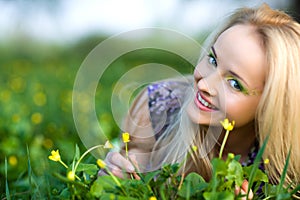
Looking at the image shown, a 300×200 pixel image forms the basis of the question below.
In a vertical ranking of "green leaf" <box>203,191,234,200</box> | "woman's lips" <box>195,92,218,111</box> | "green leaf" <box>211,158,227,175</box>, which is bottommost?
"green leaf" <box>203,191,234,200</box>

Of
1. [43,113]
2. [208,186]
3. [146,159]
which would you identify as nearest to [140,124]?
[146,159]

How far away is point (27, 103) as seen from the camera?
347 centimetres

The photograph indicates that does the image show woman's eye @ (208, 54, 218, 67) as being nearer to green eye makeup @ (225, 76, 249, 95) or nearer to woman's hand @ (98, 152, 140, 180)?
green eye makeup @ (225, 76, 249, 95)

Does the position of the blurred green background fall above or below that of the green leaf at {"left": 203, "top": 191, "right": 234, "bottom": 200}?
below

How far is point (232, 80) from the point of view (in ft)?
5.18

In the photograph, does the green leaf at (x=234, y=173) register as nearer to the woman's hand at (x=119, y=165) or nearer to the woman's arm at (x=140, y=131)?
the woman's hand at (x=119, y=165)

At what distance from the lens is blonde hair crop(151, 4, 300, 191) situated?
158cm

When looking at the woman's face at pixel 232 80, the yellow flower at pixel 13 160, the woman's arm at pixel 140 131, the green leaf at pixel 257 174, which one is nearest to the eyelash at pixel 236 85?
the woman's face at pixel 232 80

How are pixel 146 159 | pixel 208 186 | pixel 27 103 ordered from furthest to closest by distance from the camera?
pixel 27 103 → pixel 146 159 → pixel 208 186

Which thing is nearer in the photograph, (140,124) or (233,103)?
(233,103)

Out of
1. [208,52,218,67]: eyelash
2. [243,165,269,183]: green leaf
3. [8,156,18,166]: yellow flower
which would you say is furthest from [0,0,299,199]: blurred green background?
[243,165,269,183]: green leaf

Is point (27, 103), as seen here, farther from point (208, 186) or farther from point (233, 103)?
point (208, 186)

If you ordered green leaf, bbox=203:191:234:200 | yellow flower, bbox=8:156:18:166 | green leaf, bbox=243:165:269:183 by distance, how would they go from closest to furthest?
green leaf, bbox=203:191:234:200
green leaf, bbox=243:165:269:183
yellow flower, bbox=8:156:18:166

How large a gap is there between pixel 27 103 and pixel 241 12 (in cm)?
197
